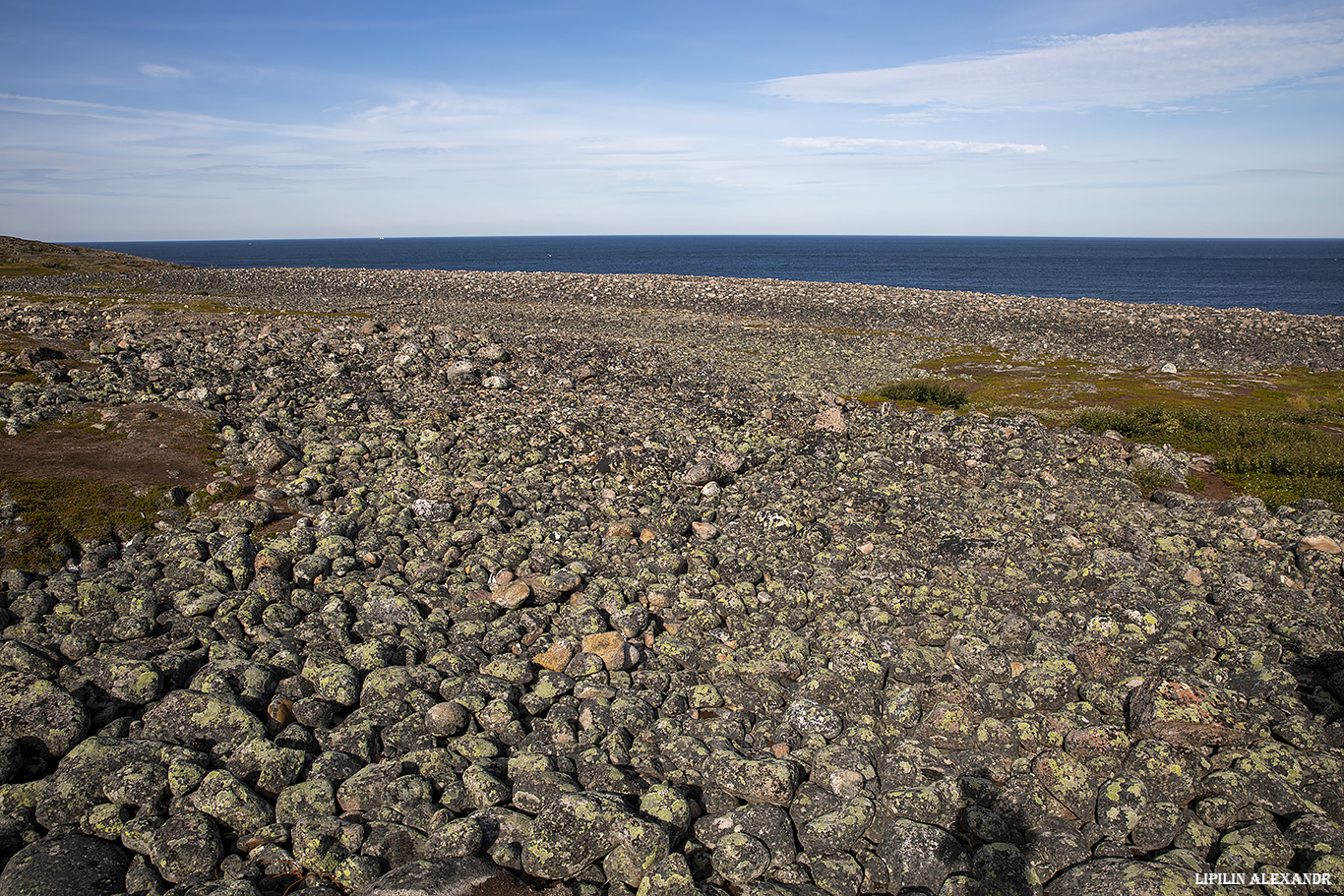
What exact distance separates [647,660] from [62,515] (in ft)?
31.1

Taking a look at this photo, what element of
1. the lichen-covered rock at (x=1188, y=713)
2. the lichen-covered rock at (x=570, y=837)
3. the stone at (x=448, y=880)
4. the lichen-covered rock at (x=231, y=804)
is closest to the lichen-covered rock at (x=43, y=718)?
the lichen-covered rock at (x=231, y=804)

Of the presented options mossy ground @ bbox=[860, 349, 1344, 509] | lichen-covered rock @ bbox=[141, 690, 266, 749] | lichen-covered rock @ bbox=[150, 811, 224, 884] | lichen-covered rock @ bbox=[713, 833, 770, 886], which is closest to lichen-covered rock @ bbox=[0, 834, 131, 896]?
lichen-covered rock @ bbox=[150, 811, 224, 884]

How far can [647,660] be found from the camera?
9.30 metres

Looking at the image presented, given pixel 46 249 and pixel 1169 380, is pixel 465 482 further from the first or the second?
pixel 46 249

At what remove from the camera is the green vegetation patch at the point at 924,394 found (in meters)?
24.8

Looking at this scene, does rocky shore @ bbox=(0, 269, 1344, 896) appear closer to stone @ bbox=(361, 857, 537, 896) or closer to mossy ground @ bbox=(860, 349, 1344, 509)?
stone @ bbox=(361, 857, 537, 896)

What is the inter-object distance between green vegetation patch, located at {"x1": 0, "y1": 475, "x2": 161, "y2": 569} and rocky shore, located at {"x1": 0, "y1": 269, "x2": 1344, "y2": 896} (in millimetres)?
185

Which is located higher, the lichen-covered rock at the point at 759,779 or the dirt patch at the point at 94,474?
the dirt patch at the point at 94,474

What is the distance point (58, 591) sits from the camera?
9414 millimetres

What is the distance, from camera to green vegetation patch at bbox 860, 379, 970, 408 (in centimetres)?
2477

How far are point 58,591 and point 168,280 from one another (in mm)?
73094

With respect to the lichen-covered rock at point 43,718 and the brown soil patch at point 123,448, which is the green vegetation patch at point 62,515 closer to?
the brown soil patch at point 123,448

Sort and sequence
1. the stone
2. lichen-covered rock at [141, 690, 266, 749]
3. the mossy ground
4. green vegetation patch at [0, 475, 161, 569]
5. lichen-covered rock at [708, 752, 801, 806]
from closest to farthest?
the stone < lichen-covered rock at [708, 752, 801, 806] < lichen-covered rock at [141, 690, 266, 749] < green vegetation patch at [0, 475, 161, 569] < the mossy ground

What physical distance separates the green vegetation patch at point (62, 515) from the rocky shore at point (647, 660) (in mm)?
185
